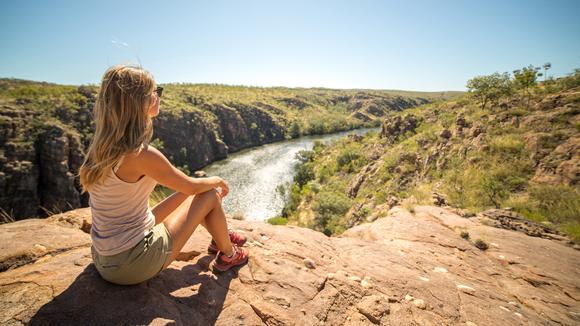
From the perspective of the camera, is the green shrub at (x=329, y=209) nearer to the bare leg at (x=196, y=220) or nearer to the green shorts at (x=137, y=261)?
the bare leg at (x=196, y=220)

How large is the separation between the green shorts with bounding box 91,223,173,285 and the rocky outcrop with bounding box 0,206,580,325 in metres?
0.14

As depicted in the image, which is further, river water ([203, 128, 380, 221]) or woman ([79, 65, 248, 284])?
river water ([203, 128, 380, 221])

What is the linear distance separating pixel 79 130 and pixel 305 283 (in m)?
55.3

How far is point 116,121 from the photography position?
2.38 metres

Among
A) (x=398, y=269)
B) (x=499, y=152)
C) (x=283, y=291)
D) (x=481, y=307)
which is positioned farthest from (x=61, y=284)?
(x=499, y=152)

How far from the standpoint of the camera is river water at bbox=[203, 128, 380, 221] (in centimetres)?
4228

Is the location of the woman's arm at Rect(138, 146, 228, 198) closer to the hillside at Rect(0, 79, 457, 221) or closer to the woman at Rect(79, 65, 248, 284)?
the woman at Rect(79, 65, 248, 284)

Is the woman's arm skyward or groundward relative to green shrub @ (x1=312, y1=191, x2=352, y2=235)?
skyward

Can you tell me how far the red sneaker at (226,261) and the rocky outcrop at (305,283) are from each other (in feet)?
0.36

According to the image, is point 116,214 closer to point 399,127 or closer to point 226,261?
point 226,261

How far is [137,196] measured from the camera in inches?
103

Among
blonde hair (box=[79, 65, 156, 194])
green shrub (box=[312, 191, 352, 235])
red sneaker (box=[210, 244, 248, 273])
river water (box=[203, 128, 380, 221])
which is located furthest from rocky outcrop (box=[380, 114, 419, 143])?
blonde hair (box=[79, 65, 156, 194])

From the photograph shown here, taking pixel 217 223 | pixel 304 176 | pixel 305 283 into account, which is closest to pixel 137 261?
pixel 217 223

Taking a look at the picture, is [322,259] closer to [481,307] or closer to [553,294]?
[481,307]
